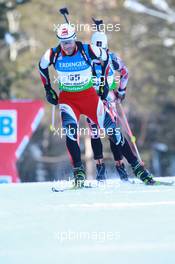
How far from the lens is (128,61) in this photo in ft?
110

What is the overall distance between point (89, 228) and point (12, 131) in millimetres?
6038

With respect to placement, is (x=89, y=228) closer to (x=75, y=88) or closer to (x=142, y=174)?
(x=75, y=88)

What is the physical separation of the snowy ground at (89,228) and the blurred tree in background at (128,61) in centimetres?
2304

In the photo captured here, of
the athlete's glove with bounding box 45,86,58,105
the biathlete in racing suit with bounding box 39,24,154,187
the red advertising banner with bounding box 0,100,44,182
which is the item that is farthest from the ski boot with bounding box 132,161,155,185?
the red advertising banner with bounding box 0,100,44,182

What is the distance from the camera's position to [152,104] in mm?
35406

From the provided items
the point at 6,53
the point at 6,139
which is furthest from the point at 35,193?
the point at 6,53

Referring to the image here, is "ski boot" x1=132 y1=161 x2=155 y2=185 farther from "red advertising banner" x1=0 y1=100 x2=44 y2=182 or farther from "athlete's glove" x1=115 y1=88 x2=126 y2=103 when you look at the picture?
"red advertising banner" x1=0 y1=100 x2=44 y2=182

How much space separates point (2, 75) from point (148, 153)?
11.8 meters

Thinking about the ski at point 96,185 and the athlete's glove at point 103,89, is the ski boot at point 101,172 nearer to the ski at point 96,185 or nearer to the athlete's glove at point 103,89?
the ski at point 96,185

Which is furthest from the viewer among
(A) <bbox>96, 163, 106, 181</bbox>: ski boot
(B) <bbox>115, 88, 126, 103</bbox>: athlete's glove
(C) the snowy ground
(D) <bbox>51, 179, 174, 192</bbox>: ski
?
(B) <bbox>115, 88, 126, 103</bbox>: athlete's glove

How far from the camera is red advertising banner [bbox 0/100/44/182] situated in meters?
11.6

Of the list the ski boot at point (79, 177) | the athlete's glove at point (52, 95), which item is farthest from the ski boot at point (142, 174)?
the athlete's glove at point (52, 95)

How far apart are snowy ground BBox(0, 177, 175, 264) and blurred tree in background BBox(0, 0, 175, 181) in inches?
907

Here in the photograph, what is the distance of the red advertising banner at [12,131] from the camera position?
11.6 meters
